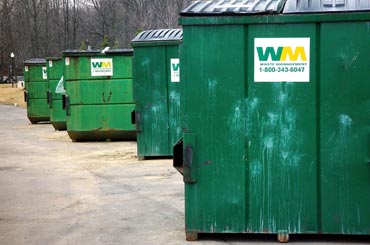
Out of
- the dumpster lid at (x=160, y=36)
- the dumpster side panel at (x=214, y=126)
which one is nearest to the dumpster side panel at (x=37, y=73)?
the dumpster lid at (x=160, y=36)

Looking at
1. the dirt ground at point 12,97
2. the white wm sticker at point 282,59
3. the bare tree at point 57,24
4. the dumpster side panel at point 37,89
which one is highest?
the bare tree at point 57,24

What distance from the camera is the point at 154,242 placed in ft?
21.9

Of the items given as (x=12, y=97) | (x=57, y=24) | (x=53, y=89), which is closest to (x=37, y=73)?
(x=53, y=89)

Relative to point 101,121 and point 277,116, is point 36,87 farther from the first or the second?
point 277,116

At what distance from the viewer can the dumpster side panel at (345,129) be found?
6188 mm

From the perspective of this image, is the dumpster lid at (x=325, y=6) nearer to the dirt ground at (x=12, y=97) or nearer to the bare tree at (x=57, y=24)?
the dirt ground at (x=12, y=97)

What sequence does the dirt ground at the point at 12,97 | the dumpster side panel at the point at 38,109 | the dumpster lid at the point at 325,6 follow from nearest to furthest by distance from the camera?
1. the dumpster lid at the point at 325,6
2. the dumpster side panel at the point at 38,109
3. the dirt ground at the point at 12,97

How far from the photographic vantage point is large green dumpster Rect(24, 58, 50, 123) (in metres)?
25.3

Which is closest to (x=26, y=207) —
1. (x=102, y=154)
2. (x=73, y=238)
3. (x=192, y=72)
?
(x=73, y=238)

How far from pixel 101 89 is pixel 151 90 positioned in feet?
13.4

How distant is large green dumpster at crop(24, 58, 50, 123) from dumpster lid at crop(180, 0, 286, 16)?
19.2 m

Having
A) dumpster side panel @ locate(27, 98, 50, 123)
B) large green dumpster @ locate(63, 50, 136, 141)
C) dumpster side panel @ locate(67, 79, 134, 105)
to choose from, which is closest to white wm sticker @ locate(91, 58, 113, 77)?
large green dumpster @ locate(63, 50, 136, 141)

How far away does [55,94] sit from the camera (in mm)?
21641

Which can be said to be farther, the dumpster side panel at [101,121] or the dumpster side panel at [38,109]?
the dumpster side panel at [38,109]
